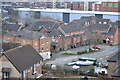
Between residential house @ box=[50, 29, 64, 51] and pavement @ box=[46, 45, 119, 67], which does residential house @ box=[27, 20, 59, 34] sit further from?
pavement @ box=[46, 45, 119, 67]

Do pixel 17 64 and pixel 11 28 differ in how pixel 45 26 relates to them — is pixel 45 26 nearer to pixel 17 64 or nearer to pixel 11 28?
pixel 11 28

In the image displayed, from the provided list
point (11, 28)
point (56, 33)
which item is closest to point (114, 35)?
point (56, 33)

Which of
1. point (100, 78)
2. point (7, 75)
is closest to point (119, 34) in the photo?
point (100, 78)

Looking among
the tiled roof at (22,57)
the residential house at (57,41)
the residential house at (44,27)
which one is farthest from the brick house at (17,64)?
the residential house at (44,27)

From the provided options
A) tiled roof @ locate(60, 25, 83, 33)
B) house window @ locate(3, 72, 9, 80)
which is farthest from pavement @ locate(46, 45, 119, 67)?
house window @ locate(3, 72, 9, 80)

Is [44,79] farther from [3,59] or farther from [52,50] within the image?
[52,50]

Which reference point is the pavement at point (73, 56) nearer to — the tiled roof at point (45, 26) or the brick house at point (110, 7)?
the tiled roof at point (45, 26)

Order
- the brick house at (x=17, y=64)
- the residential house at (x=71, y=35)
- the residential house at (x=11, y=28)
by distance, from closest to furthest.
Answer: the brick house at (x=17, y=64)
the residential house at (x=71, y=35)
the residential house at (x=11, y=28)

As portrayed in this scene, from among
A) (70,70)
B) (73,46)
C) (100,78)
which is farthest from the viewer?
(73,46)
